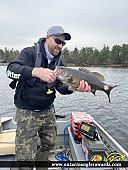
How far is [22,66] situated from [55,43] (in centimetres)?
64

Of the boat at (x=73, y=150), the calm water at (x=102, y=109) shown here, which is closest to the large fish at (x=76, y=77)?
the boat at (x=73, y=150)

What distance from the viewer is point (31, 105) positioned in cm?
311

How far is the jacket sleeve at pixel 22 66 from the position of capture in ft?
8.93

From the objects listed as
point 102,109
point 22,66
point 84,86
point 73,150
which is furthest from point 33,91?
point 102,109

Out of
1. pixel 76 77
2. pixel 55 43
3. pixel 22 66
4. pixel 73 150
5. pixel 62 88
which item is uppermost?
pixel 55 43

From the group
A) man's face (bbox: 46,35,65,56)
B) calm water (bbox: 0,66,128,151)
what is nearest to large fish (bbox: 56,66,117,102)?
man's face (bbox: 46,35,65,56)

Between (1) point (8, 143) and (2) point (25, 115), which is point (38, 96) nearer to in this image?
(2) point (25, 115)

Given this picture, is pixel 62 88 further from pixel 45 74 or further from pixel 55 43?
pixel 45 74

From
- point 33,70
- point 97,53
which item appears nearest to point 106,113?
point 33,70

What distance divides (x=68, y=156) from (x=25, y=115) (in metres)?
1.78

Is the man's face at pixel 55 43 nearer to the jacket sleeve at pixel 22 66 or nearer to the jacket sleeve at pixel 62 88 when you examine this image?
the jacket sleeve at pixel 22 66

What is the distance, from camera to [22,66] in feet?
9.13

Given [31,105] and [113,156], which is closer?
[31,105]

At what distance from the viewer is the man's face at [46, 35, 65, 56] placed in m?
3.08
